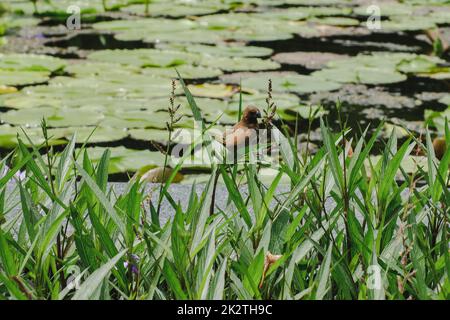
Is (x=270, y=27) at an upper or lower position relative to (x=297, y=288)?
lower

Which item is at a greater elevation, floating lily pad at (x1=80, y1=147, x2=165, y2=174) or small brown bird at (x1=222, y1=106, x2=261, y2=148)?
small brown bird at (x1=222, y1=106, x2=261, y2=148)

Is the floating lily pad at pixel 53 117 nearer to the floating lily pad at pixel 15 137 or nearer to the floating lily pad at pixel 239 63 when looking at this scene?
the floating lily pad at pixel 15 137

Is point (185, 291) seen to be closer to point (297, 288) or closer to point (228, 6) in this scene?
point (297, 288)

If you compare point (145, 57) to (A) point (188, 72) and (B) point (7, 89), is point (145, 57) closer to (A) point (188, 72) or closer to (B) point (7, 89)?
(A) point (188, 72)

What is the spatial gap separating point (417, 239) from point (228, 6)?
4924 millimetres

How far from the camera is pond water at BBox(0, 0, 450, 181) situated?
345cm

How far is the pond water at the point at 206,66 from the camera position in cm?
345

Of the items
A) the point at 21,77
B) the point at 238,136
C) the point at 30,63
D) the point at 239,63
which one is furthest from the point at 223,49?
the point at 238,136

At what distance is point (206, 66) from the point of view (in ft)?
14.3

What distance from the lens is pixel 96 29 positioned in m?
5.19

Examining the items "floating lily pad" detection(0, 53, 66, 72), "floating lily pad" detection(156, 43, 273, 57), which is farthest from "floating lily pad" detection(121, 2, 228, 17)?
"floating lily pad" detection(0, 53, 66, 72)

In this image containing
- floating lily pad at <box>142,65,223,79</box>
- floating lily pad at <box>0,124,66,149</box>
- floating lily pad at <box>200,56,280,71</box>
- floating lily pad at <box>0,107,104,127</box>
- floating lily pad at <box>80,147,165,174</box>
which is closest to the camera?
floating lily pad at <box>80,147,165,174</box>

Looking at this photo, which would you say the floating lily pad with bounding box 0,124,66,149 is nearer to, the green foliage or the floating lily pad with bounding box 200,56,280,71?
the floating lily pad with bounding box 200,56,280,71
